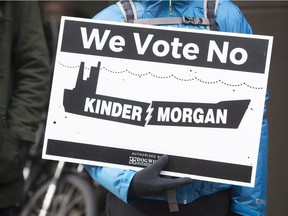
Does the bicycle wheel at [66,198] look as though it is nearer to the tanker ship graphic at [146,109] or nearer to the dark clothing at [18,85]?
the dark clothing at [18,85]

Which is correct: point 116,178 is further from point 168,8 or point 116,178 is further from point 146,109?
point 168,8

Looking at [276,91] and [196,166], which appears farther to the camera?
[276,91]

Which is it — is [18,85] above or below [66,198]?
above

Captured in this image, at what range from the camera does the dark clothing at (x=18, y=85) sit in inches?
141

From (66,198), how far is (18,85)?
145 centimetres

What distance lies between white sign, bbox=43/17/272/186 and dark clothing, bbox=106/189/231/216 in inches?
6.2

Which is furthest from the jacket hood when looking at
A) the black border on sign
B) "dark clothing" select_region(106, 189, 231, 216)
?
"dark clothing" select_region(106, 189, 231, 216)

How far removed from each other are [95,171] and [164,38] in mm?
559

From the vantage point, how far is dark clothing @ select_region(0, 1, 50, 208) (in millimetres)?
3586

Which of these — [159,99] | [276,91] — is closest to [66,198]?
[276,91]

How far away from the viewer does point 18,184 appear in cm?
372

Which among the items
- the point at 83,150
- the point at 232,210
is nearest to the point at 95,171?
the point at 83,150

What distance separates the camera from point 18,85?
148 inches

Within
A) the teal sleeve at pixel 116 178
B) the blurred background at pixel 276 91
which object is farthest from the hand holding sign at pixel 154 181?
the blurred background at pixel 276 91
